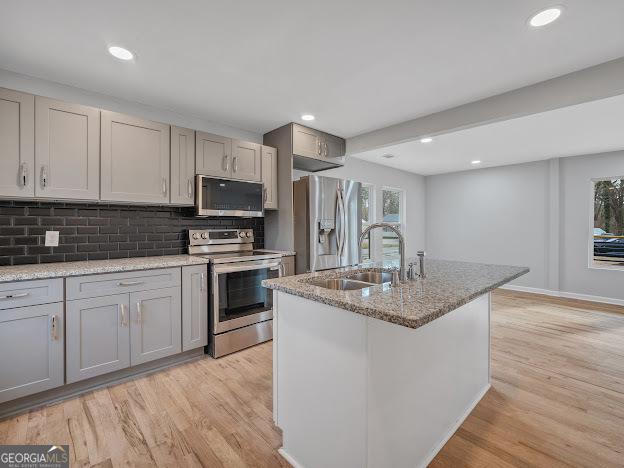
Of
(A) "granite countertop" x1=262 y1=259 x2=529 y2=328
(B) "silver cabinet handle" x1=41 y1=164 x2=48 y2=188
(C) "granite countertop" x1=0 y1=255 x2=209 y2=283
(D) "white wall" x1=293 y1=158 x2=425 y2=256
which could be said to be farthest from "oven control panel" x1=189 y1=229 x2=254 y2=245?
(A) "granite countertop" x1=262 y1=259 x2=529 y2=328

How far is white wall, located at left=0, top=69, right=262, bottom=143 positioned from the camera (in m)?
2.29

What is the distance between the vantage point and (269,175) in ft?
11.5

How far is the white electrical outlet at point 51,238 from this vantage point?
239cm

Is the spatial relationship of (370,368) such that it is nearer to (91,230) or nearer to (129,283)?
(129,283)

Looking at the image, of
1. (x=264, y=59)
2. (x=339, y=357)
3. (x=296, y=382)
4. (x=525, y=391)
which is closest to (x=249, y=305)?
(x=296, y=382)

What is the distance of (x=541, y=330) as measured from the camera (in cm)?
344

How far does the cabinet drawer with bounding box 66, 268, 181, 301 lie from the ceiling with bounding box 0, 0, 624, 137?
5.11 ft

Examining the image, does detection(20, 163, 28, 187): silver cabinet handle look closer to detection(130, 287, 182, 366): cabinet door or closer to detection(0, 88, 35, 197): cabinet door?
detection(0, 88, 35, 197): cabinet door

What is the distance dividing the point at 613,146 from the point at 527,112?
3.00 metres

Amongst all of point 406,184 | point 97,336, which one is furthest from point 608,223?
point 97,336

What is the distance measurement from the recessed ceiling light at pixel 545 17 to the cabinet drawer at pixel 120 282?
9.89 ft

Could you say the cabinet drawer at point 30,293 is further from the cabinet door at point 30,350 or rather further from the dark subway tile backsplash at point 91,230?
the dark subway tile backsplash at point 91,230

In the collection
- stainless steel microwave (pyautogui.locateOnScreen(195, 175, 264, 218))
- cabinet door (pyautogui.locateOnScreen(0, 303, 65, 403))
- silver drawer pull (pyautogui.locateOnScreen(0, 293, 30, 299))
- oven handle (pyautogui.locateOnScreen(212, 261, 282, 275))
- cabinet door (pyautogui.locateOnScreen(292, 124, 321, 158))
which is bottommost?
cabinet door (pyautogui.locateOnScreen(0, 303, 65, 403))

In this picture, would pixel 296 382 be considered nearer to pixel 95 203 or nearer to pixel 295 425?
pixel 295 425
